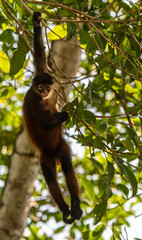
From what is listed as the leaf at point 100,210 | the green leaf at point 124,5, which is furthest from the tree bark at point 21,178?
the leaf at point 100,210

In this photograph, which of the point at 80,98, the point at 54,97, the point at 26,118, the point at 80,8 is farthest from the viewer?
the point at 54,97

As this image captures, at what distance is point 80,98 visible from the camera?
3477mm

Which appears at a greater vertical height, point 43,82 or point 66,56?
point 66,56

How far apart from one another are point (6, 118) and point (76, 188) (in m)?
3.85

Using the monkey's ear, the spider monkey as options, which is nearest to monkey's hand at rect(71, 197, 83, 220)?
the spider monkey

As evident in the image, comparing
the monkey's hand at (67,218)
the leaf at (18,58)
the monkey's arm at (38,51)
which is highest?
the monkey's arm at (38,51)

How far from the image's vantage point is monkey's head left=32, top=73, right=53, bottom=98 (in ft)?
15.1

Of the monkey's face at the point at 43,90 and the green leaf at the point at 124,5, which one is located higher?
the green leaf at the point at 124,5

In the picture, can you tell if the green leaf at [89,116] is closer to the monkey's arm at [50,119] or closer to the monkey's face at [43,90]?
the monkey's arm at [50,119]

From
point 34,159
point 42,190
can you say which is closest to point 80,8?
point 34,159

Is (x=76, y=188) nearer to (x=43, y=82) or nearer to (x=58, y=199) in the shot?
(x=58, y=199)

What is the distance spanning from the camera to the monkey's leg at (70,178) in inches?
172

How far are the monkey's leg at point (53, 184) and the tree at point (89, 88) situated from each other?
23 centimetres

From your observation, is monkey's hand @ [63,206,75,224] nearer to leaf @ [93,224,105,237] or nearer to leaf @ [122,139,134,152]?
leaf @ [93,224,105,237]
